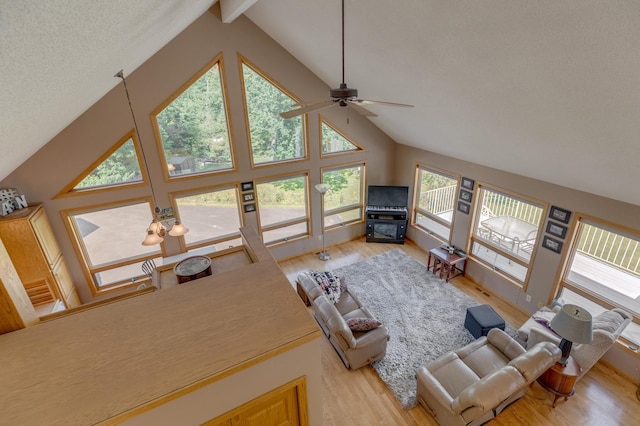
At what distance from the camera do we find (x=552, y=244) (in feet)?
15.9

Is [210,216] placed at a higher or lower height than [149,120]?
lower

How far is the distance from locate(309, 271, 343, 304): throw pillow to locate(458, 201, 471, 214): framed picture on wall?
9.66ft

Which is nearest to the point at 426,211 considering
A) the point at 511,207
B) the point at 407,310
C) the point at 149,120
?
the point at 511,207

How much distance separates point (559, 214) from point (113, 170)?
702 centimetres

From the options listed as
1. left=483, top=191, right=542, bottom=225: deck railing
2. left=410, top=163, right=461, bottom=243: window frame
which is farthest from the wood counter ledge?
left=410, top=163, right=461, bottom=243: window frame

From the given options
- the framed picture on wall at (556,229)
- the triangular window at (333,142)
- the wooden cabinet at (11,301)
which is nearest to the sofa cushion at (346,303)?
the triangular window at (333,142)

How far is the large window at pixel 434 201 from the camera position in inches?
261

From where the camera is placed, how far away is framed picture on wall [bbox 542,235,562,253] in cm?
477

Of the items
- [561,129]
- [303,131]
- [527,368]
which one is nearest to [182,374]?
[527,368]

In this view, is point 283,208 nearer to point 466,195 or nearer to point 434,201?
point 434,201

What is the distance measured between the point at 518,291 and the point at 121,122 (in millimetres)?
7184

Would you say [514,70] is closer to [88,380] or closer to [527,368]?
[527,368]

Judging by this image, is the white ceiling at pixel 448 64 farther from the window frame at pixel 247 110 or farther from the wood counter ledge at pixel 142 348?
the wood counter ledge at pixel 142 348

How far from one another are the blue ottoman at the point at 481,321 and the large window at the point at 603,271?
1198 mm
